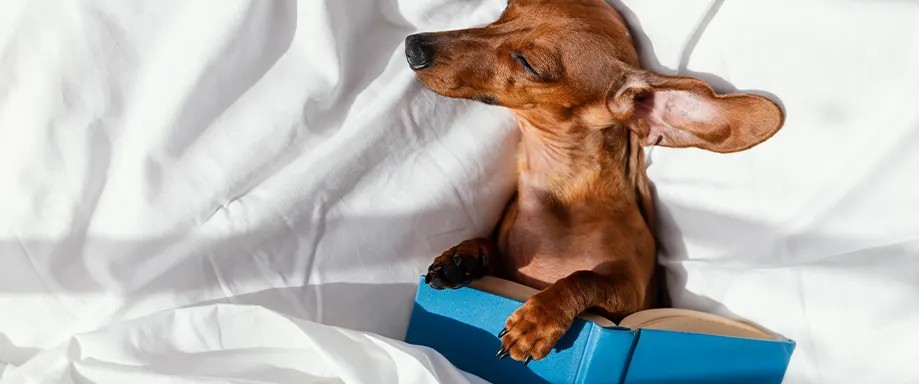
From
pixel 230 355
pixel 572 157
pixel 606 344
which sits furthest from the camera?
pixel 572 157

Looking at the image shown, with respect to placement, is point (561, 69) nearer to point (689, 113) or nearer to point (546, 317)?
point (689, 113)

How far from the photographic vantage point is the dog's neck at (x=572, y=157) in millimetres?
1874

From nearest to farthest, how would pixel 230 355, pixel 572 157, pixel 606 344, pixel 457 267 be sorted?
pixel 606 344
pixel 230 355
pixel 457 267
pixel 572 157

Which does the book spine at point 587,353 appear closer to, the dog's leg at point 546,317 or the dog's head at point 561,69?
the dog's leg at point 546,317

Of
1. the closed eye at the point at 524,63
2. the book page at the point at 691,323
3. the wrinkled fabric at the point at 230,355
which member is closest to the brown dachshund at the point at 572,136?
the closed eye at the point at 524,63

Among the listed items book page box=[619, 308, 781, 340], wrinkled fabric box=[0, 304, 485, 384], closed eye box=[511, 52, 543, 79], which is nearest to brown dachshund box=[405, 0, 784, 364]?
closed eye box=[511, 52, 543, 79]

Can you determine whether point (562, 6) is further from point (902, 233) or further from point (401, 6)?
point (902, 233)

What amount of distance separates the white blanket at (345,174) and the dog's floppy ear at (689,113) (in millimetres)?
109

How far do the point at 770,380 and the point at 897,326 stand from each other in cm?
30

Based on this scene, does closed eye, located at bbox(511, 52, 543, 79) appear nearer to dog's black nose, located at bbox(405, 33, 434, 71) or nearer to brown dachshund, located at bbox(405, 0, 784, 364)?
brown dachshund, located at bbox(405, 0, 784, 364)

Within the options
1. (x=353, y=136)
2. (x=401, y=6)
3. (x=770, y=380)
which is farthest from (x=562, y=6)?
(x=770, y=380)

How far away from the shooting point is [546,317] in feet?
5.32

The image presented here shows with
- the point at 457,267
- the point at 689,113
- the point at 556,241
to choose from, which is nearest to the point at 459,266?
the point at 457,267

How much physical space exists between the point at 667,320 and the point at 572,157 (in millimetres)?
459
